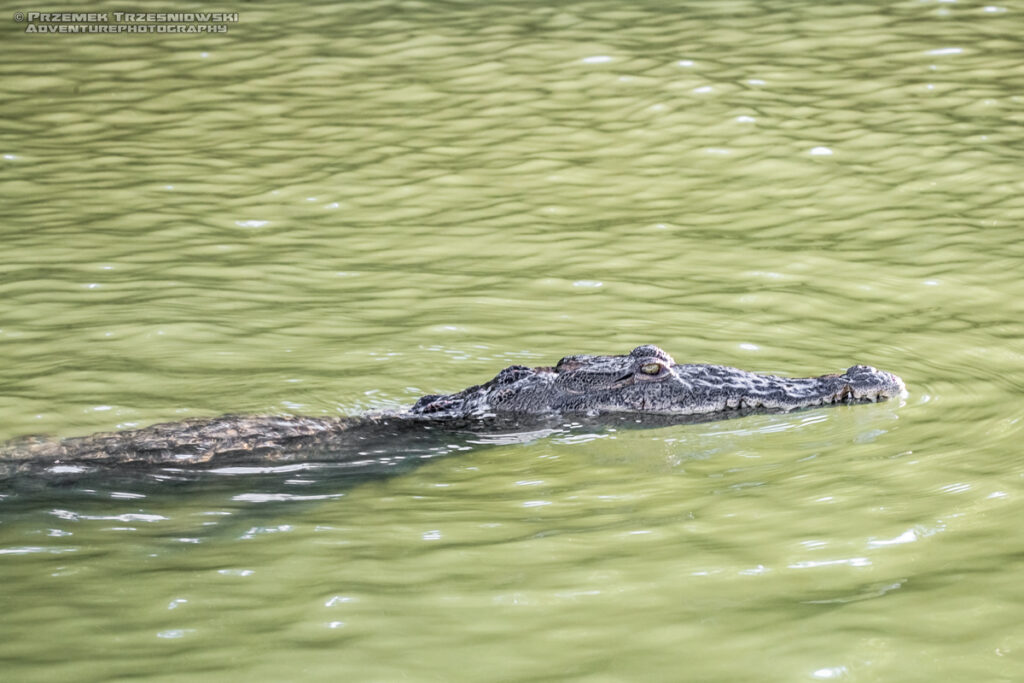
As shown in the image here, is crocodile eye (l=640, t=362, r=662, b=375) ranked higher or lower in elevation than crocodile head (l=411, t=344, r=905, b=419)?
higher

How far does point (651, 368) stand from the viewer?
632 centimetres

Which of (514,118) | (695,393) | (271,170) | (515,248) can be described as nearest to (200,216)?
(271,170)

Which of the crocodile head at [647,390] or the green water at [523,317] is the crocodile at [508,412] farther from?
the green water at [523,317]

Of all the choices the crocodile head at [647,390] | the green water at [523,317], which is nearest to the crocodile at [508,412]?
the crocodile head at [647,390]

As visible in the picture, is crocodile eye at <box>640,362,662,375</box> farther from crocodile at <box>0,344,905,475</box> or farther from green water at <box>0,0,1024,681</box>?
green water at <box>0,0,1024,681</box>

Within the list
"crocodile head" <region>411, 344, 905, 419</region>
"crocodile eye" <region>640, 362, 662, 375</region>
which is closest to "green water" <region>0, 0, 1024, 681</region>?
"crocodile head" <region>411, 344, 905, 419</region>

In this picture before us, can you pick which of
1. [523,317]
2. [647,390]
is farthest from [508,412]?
[523,317]

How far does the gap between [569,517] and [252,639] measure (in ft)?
4.92

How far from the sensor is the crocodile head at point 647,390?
6176mm

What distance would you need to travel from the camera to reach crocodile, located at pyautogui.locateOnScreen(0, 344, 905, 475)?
6074 mm

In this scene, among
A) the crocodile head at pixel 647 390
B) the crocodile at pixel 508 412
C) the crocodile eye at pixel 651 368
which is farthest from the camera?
the crocodile eye at pixel 651 368

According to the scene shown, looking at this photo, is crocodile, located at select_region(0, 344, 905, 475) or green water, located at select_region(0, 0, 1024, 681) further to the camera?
crocodile, located at select_region(0, 344, 905, 475)

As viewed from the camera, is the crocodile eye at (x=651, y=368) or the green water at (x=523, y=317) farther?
the crocodile eye at (x=651, y=368)

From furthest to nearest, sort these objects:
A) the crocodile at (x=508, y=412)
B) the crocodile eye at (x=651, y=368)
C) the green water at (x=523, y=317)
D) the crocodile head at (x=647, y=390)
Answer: the crocodile eye at (x=651, y=368) → the crocodile head at (x=647, y=390) → the crocodile at (x=508, y=412) → the green water at (x=523, y=317)
